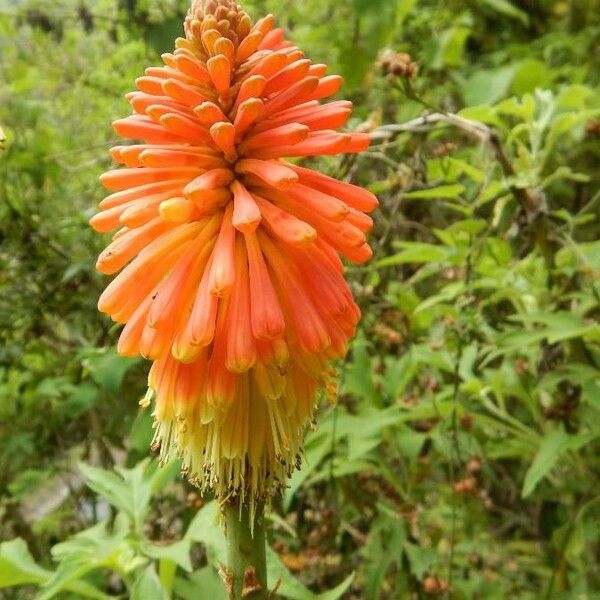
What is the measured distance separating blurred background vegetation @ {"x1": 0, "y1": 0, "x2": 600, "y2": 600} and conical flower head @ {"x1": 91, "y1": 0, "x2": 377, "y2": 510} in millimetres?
501

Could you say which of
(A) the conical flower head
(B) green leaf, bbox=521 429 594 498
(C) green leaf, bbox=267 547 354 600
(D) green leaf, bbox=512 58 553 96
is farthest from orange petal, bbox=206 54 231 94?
(D) green leaf, bbox=512 58 553 96

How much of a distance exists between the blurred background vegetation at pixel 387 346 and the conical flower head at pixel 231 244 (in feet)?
1.64

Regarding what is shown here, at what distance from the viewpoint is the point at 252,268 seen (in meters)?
1.51

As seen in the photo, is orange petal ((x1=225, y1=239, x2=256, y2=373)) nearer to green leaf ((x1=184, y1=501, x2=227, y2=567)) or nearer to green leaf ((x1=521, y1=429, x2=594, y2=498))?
green leaf ((x1=184, y1=501, x2=227, y2=567))

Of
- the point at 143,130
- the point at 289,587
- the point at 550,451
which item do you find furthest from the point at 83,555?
the point at 550,451

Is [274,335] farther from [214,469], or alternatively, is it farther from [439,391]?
[439,391]

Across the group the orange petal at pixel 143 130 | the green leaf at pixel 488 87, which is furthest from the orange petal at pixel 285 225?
the green leaf at pixel 488 87

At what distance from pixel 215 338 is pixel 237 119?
18.2 inches

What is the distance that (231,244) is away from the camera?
4.94ft

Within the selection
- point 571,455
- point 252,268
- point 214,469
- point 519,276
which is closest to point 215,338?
point 252,268

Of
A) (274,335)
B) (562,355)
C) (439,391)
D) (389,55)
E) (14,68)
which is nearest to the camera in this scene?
(274,335)

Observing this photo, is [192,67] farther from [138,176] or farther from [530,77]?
[530,77]

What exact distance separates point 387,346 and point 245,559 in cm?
223

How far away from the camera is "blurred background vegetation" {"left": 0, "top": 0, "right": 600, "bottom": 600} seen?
2.41m
